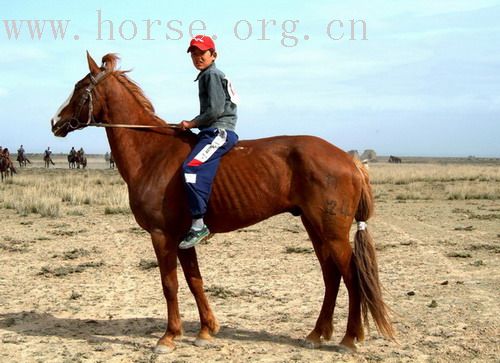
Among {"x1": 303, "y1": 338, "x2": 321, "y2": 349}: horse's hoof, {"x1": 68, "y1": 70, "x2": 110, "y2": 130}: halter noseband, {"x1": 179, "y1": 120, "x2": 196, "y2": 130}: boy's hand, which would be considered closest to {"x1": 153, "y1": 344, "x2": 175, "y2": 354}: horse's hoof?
{"x1": 303, "y1": 338, "x2": 321, "y2": 349}: horse's hoof

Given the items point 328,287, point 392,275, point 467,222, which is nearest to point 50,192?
point 467,222

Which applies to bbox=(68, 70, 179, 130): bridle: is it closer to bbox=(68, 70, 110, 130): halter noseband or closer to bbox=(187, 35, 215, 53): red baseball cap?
bbox=(68, 70, 110, 130): halter noseband

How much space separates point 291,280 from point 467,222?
8.01m

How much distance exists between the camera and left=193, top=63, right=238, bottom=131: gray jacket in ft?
16.5

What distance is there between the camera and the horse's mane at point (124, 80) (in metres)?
5.51

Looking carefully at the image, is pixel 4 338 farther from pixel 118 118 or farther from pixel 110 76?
pixel 110 76

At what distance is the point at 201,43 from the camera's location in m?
5.11

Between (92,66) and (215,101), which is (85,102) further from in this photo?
(215,101)

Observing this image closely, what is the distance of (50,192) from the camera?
21688 mm

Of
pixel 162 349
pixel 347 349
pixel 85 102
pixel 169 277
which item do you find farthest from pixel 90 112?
pixel 347 349

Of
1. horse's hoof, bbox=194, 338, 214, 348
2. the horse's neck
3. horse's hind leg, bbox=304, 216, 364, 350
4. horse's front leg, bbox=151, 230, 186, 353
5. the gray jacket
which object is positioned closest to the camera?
horse's hind leg, bbox=304, 216, 364, 350

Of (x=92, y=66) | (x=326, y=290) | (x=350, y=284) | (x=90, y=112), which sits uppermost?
(x=92, y=66)

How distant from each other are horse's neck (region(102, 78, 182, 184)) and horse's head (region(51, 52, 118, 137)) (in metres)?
0.13

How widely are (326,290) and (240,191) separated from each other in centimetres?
126
